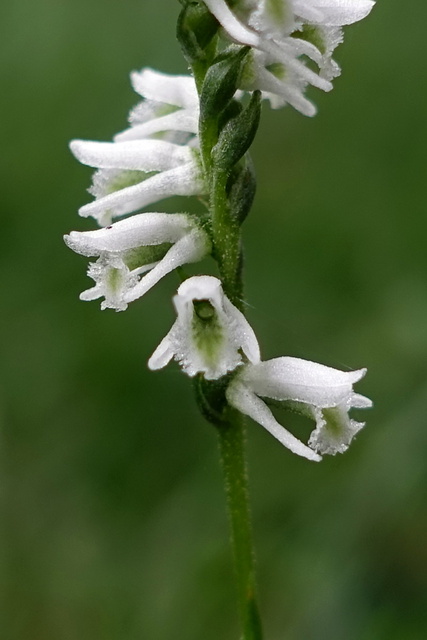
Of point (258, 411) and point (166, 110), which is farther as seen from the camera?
point (166, 110)

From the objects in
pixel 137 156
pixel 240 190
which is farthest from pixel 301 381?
pixel 137 156

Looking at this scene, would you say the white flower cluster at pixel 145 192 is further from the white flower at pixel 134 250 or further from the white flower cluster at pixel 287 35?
the white flower cluster at pixel 287 35

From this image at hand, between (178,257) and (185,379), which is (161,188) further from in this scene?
(185,379)

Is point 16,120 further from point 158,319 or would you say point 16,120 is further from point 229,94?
point 229,94

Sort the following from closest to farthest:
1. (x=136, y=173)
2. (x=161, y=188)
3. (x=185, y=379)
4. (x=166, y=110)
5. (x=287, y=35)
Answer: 1. (x=287, y=35)
2. (x=161, y=188)
3. (x=136, y=173)
4. (x=166, y=110)
5. (x=185, y=379)

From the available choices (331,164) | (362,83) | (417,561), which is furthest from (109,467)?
(362,83)

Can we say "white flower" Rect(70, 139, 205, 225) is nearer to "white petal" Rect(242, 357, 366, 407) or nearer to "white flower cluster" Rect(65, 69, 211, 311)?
"white flower cluster" Rect(65, 69, 211, 311)

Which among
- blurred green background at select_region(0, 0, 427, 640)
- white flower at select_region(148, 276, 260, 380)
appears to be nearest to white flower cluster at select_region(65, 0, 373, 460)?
white flower at select_region(148, 276, 260, 380)
